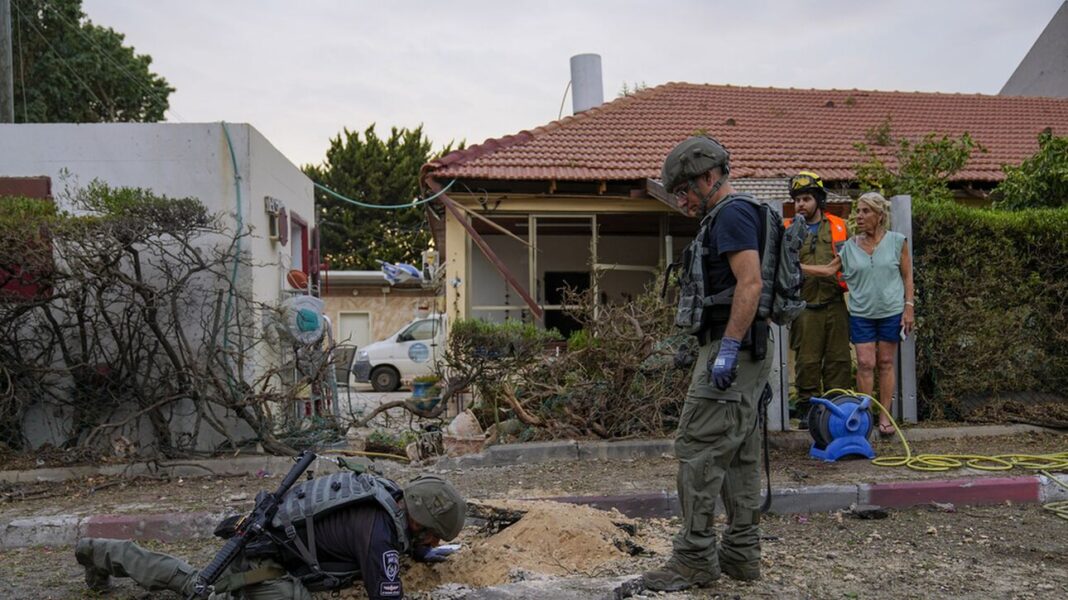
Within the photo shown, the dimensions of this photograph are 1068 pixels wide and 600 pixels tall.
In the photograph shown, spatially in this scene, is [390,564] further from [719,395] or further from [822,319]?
[822,319]

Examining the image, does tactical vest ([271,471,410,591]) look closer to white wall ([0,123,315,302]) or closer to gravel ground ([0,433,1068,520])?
gravel ground ([0,433,1068,520])

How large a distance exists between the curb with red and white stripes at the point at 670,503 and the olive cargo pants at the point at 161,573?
1.45 m

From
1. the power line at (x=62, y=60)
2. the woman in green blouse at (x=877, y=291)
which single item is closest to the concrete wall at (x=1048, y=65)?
the woman in green blouse at (x=877, y=291)

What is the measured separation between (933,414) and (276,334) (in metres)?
5.84

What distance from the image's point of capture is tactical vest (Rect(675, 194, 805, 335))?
13.1 feet

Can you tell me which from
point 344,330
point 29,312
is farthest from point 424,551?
point 344,330

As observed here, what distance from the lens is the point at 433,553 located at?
13.7 feet

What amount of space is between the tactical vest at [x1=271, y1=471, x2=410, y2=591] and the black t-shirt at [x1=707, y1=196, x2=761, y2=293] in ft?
5.78

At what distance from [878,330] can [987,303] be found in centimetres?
142

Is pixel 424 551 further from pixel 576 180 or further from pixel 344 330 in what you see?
pixel 344 330

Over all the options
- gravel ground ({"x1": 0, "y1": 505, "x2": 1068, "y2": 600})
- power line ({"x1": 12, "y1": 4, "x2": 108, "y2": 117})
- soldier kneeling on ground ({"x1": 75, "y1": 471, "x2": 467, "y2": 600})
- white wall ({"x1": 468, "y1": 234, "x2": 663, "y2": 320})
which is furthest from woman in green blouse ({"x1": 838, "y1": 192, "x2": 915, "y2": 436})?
power line ({"x1": 12, "y1": 4, "x2": 108, "y2": 117})

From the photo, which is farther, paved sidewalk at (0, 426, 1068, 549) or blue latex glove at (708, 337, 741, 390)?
paved sidewalk at (0, 426, 1068, 549)

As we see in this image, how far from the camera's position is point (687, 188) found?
4.15 meters

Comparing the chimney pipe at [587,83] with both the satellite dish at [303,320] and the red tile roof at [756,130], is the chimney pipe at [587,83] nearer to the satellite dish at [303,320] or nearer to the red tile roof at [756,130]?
the red tile roof at [756,130]
